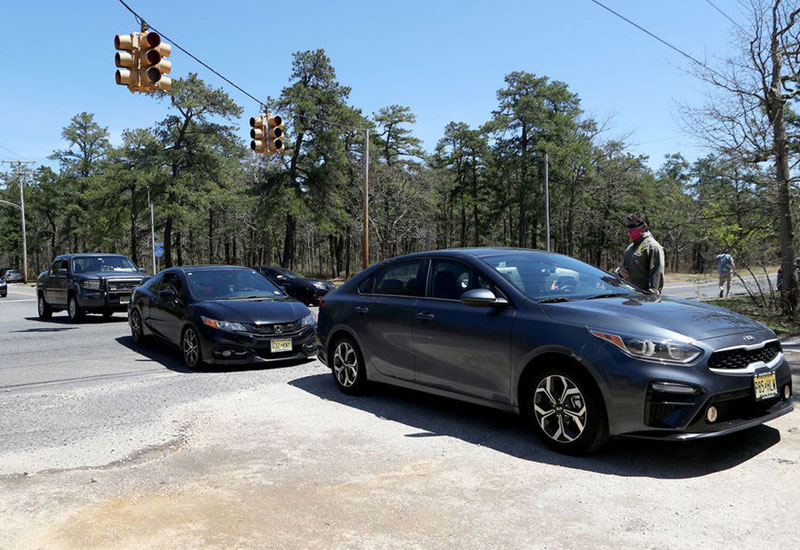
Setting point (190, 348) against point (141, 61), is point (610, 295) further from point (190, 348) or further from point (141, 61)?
point (141, 61)

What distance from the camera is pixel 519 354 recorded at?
192 inches

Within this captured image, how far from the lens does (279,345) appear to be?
28.2 ft

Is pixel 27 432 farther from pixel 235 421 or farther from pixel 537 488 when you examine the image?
pixel 537 488

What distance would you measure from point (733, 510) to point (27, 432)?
5.67m

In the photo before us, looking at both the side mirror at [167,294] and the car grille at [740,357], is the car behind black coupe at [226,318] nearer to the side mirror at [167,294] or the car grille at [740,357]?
the side mirror at [167,294]

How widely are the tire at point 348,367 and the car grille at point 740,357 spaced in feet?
11.2

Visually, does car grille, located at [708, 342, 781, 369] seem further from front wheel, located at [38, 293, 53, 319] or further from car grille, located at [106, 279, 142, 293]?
front wheel, located at [38, 293, 53, 319]

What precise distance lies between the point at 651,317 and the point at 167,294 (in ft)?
24.2

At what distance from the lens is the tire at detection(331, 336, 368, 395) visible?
6613 millimetres

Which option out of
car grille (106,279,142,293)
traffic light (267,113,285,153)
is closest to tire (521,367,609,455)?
car grille (106,279,142,293)

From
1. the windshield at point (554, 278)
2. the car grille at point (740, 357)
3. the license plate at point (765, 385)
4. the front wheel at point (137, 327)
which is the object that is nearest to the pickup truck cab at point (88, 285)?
the front wheel at point (137, 327)

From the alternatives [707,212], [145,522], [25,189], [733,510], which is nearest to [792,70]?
[707,212]

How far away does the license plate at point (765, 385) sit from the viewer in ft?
14.4

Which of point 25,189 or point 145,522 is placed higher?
point 25,189
